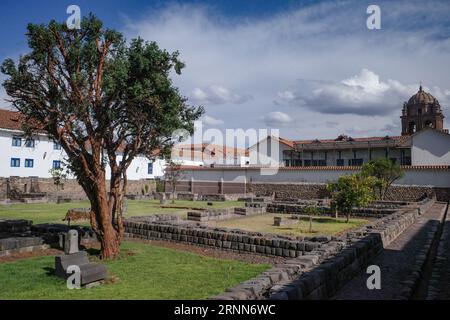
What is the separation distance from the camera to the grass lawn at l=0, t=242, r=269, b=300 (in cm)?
796

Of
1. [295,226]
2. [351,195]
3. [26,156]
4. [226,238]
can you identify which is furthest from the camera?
[26,156]

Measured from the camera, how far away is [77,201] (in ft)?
115

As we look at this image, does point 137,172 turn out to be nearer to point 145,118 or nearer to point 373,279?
point 145,118

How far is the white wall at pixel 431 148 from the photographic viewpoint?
4209 centimetres

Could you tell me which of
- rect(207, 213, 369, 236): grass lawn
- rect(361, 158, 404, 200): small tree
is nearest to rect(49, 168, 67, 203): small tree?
rect(207, 213, 369, 236): grass lawn

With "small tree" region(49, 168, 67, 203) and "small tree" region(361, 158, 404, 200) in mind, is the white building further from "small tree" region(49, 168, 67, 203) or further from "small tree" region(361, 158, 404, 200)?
"small tree" region(361, 158, 404, 200)

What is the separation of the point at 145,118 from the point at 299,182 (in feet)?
106

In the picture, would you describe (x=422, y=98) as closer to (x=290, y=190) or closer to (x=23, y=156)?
(x=290, y=190)

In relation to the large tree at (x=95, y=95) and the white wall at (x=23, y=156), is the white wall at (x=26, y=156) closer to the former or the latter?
the white wall at (x=23, y=156)

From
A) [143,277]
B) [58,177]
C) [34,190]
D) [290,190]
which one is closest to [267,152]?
[290,190]

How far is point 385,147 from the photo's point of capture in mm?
46469

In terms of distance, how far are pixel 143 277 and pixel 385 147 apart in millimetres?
43562

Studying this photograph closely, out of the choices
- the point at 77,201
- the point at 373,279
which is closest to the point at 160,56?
the point at 373,279

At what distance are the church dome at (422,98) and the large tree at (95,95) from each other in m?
52.1
